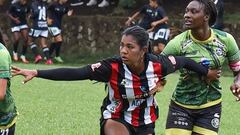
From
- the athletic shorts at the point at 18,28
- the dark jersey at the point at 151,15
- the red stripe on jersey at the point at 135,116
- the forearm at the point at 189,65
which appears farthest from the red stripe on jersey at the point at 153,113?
the athletic shorts at the point at 18,28

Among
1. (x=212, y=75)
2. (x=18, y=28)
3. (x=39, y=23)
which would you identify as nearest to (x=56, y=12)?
(x=39, y=23)

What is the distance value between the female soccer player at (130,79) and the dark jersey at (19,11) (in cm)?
1443

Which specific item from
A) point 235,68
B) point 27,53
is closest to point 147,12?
point 27,53

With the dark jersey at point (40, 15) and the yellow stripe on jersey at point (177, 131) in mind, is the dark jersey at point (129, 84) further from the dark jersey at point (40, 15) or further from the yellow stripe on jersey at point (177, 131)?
the dark jersey at point (40, 15)

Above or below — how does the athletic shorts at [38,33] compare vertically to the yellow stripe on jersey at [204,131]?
below

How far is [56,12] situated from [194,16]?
45.4 ft

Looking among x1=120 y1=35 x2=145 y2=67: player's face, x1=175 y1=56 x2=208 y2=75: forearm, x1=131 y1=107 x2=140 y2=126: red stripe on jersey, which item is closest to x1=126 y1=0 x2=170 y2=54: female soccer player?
x1=175 y1=56 x2=208 y2=75: forearm

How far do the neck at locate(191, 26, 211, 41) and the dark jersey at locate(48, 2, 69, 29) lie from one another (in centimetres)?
1363

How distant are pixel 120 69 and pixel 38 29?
572 inches

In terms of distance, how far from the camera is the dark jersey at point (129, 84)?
17.8 ft

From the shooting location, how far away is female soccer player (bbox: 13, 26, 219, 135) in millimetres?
5355

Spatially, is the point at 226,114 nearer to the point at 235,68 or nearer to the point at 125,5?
the point at 235,68

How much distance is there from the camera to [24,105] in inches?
404

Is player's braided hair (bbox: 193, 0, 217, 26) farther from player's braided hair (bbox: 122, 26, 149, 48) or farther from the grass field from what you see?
the grass field
